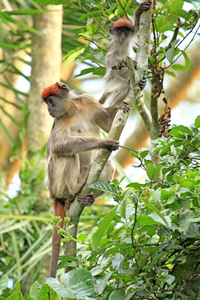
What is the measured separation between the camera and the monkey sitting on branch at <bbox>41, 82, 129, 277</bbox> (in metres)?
4.14

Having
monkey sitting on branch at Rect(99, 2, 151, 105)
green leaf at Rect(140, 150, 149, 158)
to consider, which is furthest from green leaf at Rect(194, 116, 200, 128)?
monkey sitting on branch at Rect(99, 2, 151, 105)

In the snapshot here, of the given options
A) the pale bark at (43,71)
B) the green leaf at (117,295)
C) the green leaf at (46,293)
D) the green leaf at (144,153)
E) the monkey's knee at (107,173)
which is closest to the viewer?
the green leaf at (117,295)

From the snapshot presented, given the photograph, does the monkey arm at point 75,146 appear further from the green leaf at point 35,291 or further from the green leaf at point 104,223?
the green leaf at point 104,223

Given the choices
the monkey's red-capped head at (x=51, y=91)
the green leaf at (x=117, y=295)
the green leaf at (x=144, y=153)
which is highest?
the monkey's red-capped head at (x=51, y=91)

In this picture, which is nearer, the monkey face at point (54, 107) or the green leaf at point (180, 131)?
the green leaf at point (180, 131)

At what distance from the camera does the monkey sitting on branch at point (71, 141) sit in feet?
13.6

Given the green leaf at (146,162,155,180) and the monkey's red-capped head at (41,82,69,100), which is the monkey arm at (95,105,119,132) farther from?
the green leaf at (146,162,155,180)

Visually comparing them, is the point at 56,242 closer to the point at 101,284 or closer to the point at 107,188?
the point at 107,188

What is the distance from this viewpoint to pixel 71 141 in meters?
4.14

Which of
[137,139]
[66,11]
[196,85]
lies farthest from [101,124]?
[196,85]

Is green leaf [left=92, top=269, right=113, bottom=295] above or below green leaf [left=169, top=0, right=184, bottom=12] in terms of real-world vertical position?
below

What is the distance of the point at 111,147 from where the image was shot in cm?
331

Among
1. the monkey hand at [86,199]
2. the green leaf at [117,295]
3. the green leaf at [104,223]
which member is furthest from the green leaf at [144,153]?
the monkey hand at [86,199]

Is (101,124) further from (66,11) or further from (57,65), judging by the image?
(66,11)
